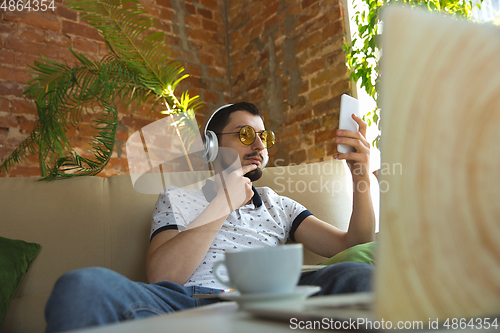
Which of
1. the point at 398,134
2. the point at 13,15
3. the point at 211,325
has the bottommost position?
the point at 211,325

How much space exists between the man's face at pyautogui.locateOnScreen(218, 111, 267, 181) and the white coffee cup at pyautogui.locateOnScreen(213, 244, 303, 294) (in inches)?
44.2

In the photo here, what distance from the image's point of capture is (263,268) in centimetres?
42

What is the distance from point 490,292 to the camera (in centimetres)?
30

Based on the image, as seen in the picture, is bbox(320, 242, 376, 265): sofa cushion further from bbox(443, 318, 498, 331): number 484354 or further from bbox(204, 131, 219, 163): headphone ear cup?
bbox(443, 318, 498, 331): number 484354

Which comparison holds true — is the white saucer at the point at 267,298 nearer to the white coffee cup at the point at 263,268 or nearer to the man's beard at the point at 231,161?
the white coffee cup at the point at 263,268

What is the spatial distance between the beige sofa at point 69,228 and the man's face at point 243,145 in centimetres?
27

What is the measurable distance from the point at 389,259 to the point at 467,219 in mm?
66

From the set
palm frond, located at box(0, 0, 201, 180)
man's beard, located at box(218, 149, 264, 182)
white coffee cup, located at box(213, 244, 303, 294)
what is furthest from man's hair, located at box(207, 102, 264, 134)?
white coffee cup, located at box(213, 244, 303, 294)

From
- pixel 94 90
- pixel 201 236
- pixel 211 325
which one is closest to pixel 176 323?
pixel 211 325

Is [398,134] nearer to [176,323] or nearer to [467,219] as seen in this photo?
[467,219]

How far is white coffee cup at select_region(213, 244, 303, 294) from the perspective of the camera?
1.39ft

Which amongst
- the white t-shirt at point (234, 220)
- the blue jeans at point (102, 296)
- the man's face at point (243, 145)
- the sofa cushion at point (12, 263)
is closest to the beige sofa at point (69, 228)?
the sofa cushion at point (12, 263)

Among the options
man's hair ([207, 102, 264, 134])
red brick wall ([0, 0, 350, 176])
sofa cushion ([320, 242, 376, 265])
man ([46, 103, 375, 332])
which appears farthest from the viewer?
red brick wall ([0, 0, 350, 176])

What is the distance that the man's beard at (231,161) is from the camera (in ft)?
5.15
